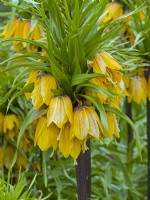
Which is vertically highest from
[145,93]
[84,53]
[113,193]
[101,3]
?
[101,3]

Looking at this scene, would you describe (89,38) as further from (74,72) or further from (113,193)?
(113,193)

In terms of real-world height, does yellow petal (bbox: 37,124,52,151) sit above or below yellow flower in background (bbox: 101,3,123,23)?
below

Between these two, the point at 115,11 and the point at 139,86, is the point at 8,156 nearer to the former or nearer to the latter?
the point at 139,86

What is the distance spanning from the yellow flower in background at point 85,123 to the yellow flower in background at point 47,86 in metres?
0.09

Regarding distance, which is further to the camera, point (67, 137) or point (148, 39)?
point (148, 39)

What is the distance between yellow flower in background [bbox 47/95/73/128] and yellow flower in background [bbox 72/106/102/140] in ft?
0.07

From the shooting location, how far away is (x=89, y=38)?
157 cm

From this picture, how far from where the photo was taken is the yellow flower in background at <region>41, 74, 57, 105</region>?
60.8 inches

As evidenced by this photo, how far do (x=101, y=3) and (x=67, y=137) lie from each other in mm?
385

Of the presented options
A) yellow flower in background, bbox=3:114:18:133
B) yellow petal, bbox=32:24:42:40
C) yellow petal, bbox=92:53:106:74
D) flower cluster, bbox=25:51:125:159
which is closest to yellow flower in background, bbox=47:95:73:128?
flower cluster, bbox=25:51:125:159

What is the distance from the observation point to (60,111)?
1.52 m

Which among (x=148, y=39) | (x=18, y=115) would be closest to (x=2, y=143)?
(x=18, y=115)

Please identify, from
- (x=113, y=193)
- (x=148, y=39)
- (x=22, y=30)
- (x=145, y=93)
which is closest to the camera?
(x=148, y=39)

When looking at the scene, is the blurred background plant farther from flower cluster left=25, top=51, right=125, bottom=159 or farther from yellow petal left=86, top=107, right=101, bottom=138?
yellow petal left=86, top=107, right=101, bottom=138
